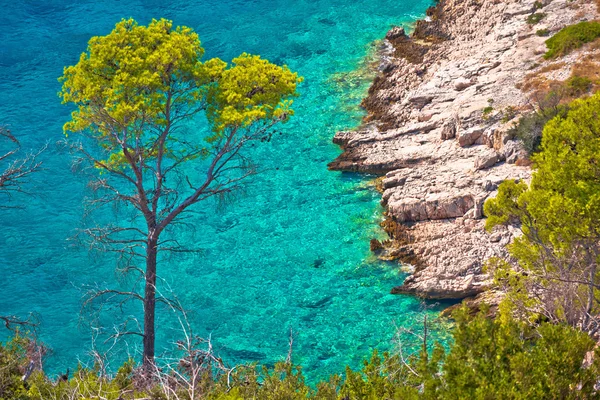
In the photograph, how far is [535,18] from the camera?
46.5m

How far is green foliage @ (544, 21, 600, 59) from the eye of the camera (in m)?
42.1

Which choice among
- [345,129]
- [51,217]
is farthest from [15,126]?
[345,129]

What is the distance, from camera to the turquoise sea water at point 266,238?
3238 cm

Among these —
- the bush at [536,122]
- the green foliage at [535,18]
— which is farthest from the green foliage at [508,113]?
the green foliage at [535,18]

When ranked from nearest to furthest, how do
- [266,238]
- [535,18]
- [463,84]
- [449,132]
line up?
[266,238]
[449,132]
[463,84]
[535,18]

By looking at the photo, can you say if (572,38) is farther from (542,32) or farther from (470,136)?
(470,136)

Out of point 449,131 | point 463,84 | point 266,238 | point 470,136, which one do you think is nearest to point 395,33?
point 463,84

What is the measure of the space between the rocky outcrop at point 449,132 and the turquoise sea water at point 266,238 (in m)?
1.25

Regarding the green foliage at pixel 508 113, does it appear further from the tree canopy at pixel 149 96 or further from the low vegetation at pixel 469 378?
the low vegetation at pixel 469 378

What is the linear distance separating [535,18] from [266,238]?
65.1 feet

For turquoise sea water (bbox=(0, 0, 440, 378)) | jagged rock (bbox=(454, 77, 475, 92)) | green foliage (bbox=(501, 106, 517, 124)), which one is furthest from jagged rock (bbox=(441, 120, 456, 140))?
turquoise sea water (bbox=(0, 0, 440, 378))

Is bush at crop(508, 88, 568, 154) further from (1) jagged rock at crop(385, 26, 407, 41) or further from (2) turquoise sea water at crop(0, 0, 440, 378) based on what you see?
(1) jagged rock at crop(385, 26, 407, 41)

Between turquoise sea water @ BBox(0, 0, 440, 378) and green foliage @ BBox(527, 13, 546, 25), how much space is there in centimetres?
920

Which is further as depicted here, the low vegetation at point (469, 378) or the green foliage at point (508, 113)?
the green foliage at point (508, 113)
